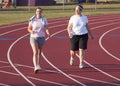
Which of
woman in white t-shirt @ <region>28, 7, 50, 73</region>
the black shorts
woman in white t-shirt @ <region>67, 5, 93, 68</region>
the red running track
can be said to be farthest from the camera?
the black shorts

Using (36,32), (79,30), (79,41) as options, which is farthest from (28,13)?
(36,32)

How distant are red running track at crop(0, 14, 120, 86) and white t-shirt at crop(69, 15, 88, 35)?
1101 millimetres

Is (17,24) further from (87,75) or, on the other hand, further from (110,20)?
(87,75)

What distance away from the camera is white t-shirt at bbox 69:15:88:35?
14.0 metres

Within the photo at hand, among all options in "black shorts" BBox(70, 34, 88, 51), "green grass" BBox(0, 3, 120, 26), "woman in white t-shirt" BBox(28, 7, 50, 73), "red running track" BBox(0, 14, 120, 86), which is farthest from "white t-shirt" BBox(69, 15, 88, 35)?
"green grass" BBox(0, 3, 120, 26)

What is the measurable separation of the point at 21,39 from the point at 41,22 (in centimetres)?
790

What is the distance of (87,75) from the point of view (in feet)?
43.4

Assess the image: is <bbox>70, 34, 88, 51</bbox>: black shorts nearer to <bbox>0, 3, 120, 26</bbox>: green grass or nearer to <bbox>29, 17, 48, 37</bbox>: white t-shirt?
<bbox>29, 17, 48, 37</bbox>: white t-shirt

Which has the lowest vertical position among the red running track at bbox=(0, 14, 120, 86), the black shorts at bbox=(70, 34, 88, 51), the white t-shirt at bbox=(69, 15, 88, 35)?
the red running track at bbox=(0, 14, 120, 86)

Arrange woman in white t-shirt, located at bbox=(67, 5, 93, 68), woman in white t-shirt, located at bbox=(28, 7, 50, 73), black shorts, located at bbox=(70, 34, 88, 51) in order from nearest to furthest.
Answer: woman in white t-shirt, located at bbox=(28, 7, 50, 73) → woman in white t-shirt, located at bbox=(67, 5, 93, 68) → black shorts, located at bbox=(70, 34, 88, 51)

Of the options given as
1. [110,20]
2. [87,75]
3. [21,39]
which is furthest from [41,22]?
[110,20]

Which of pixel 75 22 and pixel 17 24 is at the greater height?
pixel 75 22

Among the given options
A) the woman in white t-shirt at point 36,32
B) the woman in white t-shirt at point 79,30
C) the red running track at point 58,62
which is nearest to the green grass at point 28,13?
the red running track at point 58,62

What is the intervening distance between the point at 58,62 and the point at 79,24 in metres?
1.89
